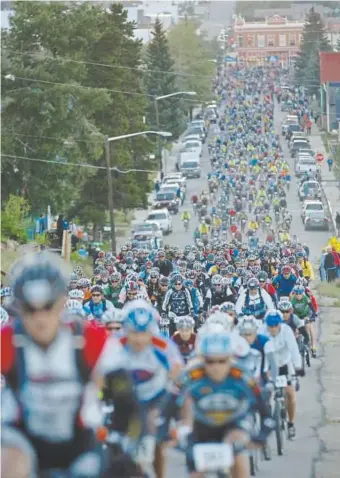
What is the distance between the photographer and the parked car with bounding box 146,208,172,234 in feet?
249

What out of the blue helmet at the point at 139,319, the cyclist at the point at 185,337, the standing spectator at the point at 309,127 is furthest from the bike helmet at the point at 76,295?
the standing spectator at the point at 309,127

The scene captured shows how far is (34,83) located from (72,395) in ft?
183

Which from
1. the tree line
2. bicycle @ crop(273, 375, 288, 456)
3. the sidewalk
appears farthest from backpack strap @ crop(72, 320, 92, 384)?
the sidewalk

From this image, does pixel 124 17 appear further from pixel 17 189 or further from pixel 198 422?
pixel 198 422

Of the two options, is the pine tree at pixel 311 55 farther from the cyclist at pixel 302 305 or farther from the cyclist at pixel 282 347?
the cyclist at pixel 282 347

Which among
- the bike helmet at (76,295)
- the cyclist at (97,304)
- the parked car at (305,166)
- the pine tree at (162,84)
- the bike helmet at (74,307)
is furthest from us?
the pine tree at (162,84)

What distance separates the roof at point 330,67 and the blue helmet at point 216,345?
117 m

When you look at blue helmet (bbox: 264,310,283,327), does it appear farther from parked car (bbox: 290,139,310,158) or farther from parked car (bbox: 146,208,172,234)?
parked car (bbox: 290,139,310,158)

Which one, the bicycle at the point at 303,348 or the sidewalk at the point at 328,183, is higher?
the bicycle at the point at 303,348

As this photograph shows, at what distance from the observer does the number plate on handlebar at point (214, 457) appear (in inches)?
433

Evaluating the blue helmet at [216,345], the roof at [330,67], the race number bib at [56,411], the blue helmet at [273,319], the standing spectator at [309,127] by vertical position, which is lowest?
the standing spectator at [309,127]

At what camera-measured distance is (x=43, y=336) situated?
841 centimetres

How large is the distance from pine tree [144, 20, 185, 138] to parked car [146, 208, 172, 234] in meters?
30.6

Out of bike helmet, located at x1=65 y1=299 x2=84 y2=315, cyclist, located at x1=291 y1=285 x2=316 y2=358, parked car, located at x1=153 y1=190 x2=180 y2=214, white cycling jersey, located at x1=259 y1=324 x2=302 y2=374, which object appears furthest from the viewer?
parked car, located at x1=153 y1=190 x2=180 y2=214
